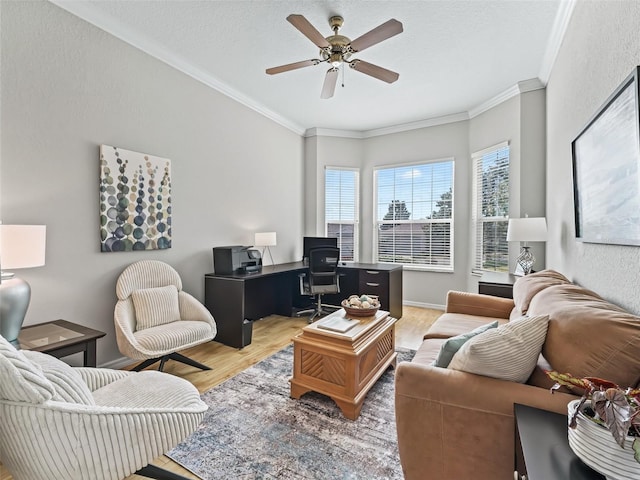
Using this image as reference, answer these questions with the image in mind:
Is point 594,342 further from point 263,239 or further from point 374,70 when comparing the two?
point 263,239

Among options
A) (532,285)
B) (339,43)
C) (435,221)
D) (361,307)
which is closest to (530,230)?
(532,285)

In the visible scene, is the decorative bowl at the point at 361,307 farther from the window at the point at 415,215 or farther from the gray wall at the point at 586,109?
the window at the point at 415,215

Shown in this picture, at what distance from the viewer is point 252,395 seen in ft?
7.40

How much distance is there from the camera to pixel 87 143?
8.04 ft

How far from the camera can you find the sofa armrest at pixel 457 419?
1.15 meters

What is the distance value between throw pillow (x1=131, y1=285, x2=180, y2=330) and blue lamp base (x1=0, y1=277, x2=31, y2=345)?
83cm

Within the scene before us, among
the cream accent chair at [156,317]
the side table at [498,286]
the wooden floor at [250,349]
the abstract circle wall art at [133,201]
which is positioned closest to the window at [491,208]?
the side table at [498,286]

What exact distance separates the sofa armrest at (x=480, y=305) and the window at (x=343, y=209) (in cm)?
264

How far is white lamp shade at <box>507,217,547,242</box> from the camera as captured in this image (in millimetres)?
2969

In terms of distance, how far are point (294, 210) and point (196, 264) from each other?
2092 millimetres

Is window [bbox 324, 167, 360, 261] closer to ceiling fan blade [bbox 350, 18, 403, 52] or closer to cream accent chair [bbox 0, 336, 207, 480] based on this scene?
ceiling fan blade [bbox 350, 18, 403, 52]

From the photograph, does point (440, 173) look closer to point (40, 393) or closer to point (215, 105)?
point (215, 105)

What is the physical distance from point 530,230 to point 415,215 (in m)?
2.08

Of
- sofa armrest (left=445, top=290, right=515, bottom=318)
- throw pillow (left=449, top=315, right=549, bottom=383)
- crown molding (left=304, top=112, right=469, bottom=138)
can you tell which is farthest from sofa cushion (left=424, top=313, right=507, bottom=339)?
crown molding (left=304, top=112, right=469, bottom=138)
